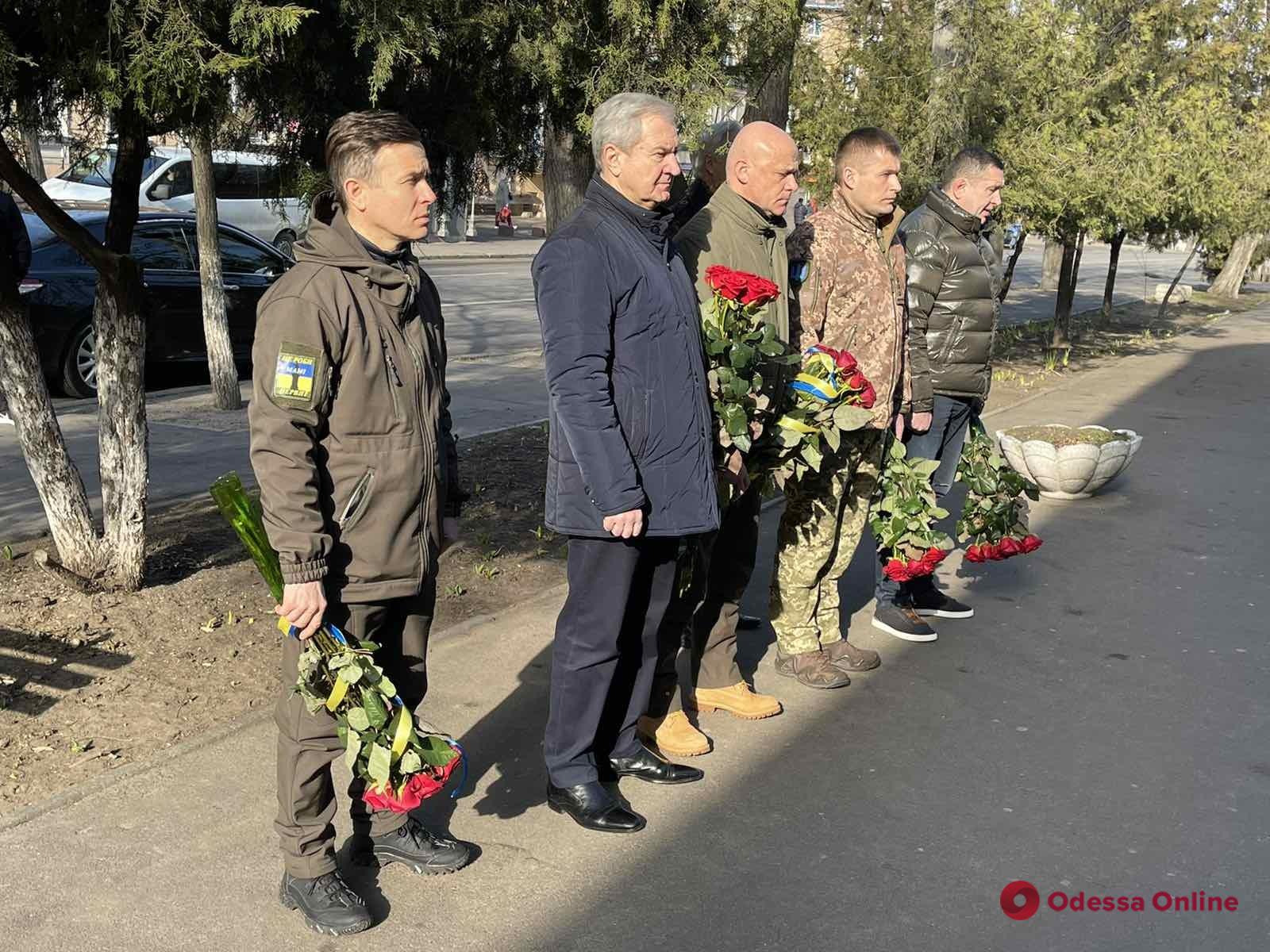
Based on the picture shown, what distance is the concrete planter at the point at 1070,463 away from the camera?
322 inches

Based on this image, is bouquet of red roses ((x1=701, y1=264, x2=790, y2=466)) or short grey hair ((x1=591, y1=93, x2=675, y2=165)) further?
bouquet of red roses ((x1=701, y1=264, x2=790, y2=466))

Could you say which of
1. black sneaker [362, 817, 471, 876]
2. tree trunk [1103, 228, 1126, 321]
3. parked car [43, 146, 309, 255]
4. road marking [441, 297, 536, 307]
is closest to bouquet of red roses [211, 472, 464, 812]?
black sneaker [362, 817, 471, 876]

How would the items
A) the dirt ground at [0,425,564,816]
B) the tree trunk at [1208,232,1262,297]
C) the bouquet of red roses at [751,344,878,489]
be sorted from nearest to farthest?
the dirt ground at [0,425,564,816] < the bouquet of red roses at [751,344,878,489] < the tree trunk at [1208,232,1262,297]

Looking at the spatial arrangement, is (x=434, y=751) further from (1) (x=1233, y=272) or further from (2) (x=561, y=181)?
(1) (x=1233, y=272)

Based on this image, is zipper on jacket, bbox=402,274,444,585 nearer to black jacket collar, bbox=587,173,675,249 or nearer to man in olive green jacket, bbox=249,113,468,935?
man in olive green jacket, bbox=249,113,468,935

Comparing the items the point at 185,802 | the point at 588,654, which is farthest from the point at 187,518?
the point at 588,654

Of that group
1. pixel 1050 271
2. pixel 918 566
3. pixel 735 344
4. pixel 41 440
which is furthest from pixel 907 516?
pixel 1050 271

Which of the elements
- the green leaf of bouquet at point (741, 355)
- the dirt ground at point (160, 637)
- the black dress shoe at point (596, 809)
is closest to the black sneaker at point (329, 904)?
the black dress shoe at point (596, 809)

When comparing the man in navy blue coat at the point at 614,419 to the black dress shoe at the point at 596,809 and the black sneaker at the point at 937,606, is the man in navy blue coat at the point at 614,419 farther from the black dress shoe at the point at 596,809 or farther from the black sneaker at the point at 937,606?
the black sneaker at the point at 937,606

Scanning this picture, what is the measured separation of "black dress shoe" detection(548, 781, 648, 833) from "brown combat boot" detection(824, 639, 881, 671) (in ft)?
5.28

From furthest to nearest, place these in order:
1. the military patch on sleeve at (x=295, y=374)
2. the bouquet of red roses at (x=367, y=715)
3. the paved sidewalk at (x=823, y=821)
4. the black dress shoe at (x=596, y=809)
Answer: the black dress shoe at (x=596, y=809) < the paved sidewalk at (x=823, y=821) < the bouquet of red roses at (x=367, y=715) < the military patch on sleeve at (x=295, y=374)

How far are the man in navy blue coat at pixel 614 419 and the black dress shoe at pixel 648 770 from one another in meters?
0.24

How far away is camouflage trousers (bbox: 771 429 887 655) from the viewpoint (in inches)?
196

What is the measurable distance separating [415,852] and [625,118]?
7.05 feet
